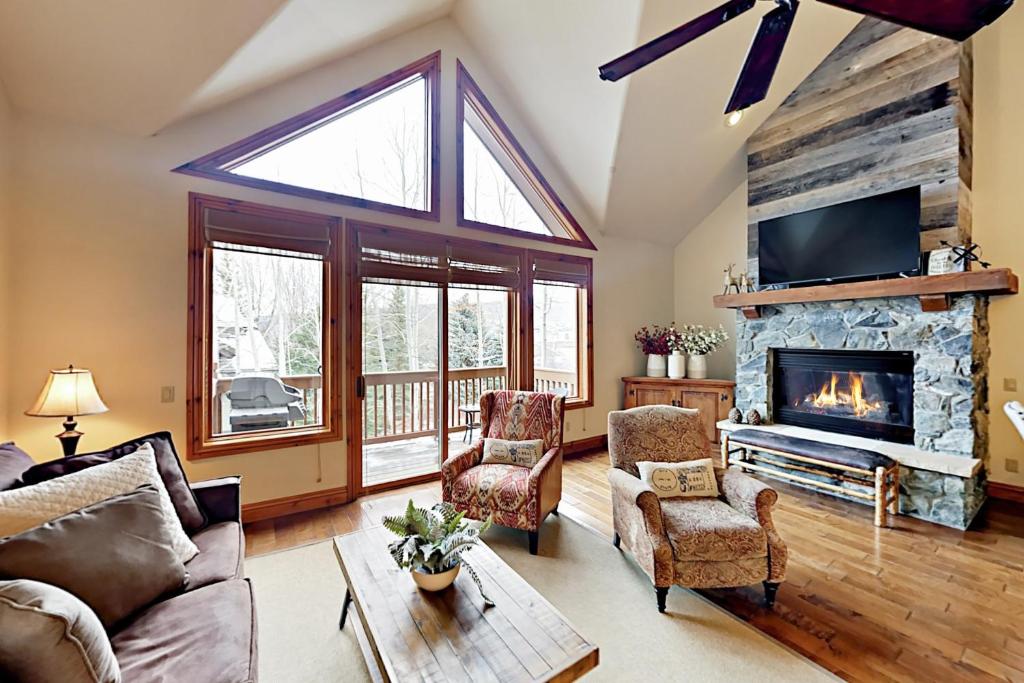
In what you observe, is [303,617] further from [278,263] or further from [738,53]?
[738,53]

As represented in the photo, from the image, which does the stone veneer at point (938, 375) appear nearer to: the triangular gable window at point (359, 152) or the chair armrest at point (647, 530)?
the chair armrest at point (647, 530)

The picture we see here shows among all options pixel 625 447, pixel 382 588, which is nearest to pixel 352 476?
pixel 382 588

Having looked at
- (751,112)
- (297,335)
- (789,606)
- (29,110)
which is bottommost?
(789,606)

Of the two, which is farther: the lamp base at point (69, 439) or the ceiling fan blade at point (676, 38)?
the lamp base at point (69, 439)

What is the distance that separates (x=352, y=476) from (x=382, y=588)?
6.93 feet

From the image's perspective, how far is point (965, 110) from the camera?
3.44m

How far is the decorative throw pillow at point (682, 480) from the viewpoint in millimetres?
2490

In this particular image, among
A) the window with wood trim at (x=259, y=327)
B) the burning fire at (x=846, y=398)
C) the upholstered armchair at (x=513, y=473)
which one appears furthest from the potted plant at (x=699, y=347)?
the window with wood trim at (x=259, y=327)

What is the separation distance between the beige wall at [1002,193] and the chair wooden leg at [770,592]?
10.2 ft

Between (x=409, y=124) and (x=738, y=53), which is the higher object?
(x=738, y=53)

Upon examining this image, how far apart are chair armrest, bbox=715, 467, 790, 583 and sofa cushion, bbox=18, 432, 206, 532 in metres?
2.83

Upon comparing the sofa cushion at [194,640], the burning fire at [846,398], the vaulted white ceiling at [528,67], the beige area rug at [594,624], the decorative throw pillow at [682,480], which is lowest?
the beige area rug at [594,624]

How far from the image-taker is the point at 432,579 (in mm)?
1604

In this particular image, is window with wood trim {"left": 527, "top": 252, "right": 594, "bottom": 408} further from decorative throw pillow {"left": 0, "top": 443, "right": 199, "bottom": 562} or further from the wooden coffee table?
decorative throw pillow {"left": 0, "top": 443, "right": 199, "bottom": 562}
